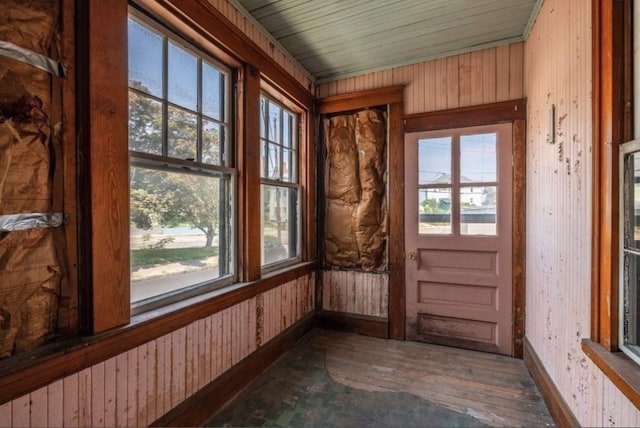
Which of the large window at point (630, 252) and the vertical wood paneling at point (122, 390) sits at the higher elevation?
the large window at point (630, 252)

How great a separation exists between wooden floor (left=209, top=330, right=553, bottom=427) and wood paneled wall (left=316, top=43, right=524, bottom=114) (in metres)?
2.31

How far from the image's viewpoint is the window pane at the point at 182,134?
68.6 inches

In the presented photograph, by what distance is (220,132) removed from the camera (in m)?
2.15

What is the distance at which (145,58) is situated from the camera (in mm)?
1604

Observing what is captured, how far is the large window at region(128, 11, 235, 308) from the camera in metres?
1.57

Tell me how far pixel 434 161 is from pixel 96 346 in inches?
113

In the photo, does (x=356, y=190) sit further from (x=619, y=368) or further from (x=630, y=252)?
(x=619, y=368)

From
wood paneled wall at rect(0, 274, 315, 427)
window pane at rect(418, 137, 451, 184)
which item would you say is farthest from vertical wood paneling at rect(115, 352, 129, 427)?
window pane at rect(418, 137, 451, 184)

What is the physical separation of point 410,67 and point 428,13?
73 cm

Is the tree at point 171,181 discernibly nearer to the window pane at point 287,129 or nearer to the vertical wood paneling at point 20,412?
the vertical wood paneling at point 20,412

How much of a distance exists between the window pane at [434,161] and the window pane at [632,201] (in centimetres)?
162

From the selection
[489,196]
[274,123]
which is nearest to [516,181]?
[489,196]

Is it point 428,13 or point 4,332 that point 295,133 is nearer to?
point 428,13

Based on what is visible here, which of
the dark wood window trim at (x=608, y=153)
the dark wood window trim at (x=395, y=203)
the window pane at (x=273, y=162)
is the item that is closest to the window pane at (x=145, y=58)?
the window pane at (x=273, y=162)
